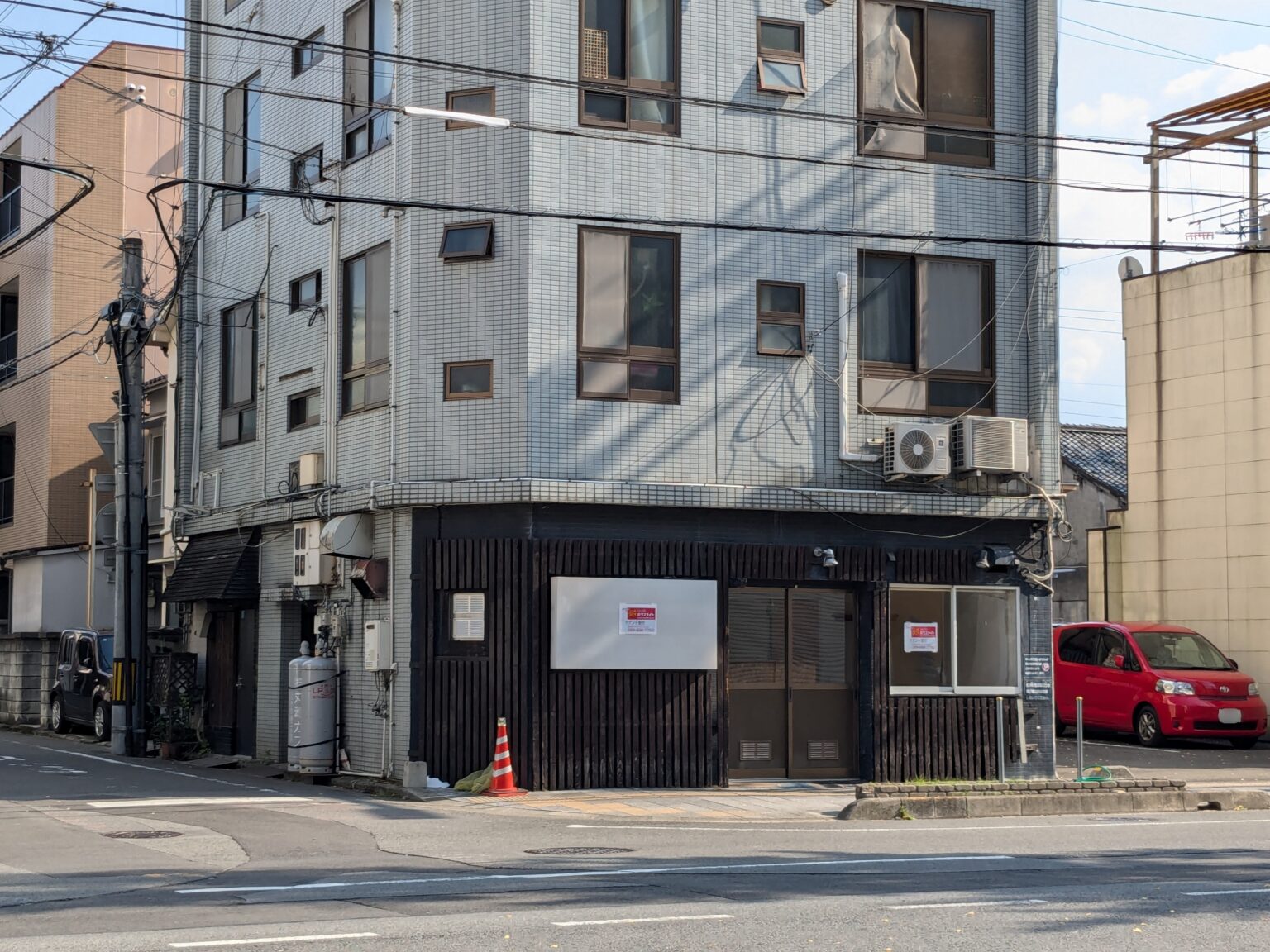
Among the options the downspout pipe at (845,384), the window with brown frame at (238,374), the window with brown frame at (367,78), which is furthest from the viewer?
the window with brown frame at (238,374)

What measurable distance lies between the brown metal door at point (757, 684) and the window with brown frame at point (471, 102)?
647 centimetres

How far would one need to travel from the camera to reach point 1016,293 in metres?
21.5

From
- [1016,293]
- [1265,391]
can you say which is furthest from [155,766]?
[1265,391]

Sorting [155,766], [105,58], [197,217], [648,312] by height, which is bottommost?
[155,766]

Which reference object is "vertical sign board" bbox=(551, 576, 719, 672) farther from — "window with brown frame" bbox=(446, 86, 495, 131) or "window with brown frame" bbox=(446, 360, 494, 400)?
"window with brown frame" bbox=(446, 86, 495, 131)

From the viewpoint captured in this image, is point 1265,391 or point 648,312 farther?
point 1265,391

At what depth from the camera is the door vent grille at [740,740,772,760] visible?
2031 centimetres

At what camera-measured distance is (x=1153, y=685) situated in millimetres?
26219

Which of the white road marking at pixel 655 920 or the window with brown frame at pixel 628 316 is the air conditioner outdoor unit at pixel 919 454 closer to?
the window with brown frame at pixel 628 316

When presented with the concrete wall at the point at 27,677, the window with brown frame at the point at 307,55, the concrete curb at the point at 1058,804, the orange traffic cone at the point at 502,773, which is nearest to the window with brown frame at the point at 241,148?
the window with brown frame at the point at 307,55

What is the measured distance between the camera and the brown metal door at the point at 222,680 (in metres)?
24.4

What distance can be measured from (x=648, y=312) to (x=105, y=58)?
2148cm

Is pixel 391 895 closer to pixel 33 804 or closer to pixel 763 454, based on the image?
pixel 33 804

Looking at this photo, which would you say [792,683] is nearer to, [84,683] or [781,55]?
[781,55]
